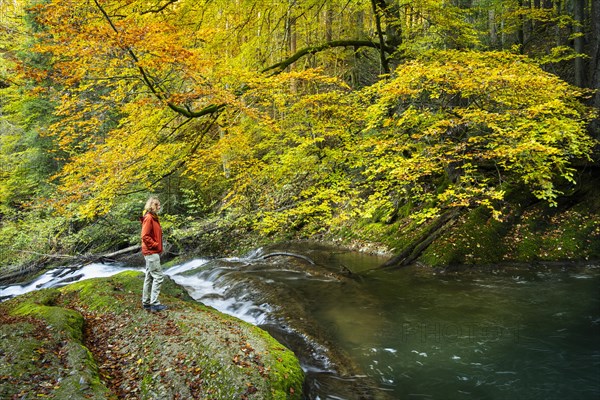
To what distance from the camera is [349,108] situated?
8.46m

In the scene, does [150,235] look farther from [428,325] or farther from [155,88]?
[428,325]

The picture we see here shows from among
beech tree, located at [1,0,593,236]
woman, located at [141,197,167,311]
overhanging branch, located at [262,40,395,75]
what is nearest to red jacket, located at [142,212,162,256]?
woman, located at [141,197,167,311]

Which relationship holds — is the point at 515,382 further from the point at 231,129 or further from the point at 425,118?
the point at 231,129

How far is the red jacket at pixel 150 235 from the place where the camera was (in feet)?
19.5

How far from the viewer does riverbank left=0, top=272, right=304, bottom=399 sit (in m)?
3.88

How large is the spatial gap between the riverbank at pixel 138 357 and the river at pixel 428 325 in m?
0.82

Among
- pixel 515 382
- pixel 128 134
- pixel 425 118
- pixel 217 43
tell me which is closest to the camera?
pixel 515 382

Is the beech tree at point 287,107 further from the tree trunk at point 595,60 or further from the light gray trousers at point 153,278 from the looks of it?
the light gray trousers at point 153,278

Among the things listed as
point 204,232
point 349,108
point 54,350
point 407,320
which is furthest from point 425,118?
point 204,232

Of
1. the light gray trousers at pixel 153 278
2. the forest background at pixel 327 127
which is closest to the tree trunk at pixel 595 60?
the forest background at pixel 327 127

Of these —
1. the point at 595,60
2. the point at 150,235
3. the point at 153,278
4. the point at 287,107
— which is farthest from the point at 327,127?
the point at 595,60

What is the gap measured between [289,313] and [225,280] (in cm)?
325

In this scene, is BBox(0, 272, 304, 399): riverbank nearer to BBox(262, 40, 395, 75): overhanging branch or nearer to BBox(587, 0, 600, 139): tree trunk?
BBox(262, 40, 395, 75): overhanging branch

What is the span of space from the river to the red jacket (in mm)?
2471
